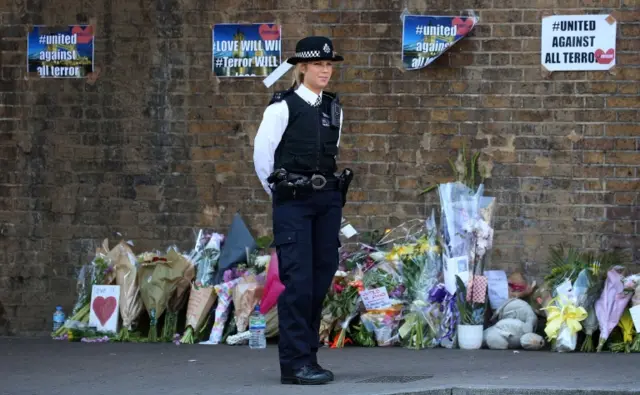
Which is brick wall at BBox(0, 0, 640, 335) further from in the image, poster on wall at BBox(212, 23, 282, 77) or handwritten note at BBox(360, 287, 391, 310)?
handwritten note at BBox(360, 287, 391, 310)

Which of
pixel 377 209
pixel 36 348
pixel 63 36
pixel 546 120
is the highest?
pixel 63 36

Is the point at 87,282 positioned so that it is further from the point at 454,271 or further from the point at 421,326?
the point at 454,271

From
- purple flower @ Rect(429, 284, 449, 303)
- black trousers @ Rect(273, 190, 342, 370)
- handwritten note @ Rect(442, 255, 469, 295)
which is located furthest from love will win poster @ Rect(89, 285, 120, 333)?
black trousers @ Rect(273, 190, 342, 370)

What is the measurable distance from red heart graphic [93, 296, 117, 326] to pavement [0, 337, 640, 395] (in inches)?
12.7

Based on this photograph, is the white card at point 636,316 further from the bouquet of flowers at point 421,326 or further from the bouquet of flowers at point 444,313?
the bouquet of flowers at point 421,326

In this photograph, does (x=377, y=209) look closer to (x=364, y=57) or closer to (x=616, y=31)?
(x=364, y=57)

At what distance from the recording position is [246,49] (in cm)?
1061

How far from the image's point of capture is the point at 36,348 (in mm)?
9961

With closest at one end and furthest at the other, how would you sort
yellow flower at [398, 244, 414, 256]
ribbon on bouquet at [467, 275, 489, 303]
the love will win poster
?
ribbon on bouquet at [467, 275, 489, 303], yellow flower at [398, 244, 414, 256], the love will win poster

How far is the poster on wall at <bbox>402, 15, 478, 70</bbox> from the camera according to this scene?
10.2 metres

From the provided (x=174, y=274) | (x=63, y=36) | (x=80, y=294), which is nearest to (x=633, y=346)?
(x=174, y=274)

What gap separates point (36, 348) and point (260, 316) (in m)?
1.85

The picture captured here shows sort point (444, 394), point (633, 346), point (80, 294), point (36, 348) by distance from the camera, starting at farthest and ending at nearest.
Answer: point (80, 294), point (36, 348), point (633, 346), point (444, 394)

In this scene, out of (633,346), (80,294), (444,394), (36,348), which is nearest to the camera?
(444,394)
